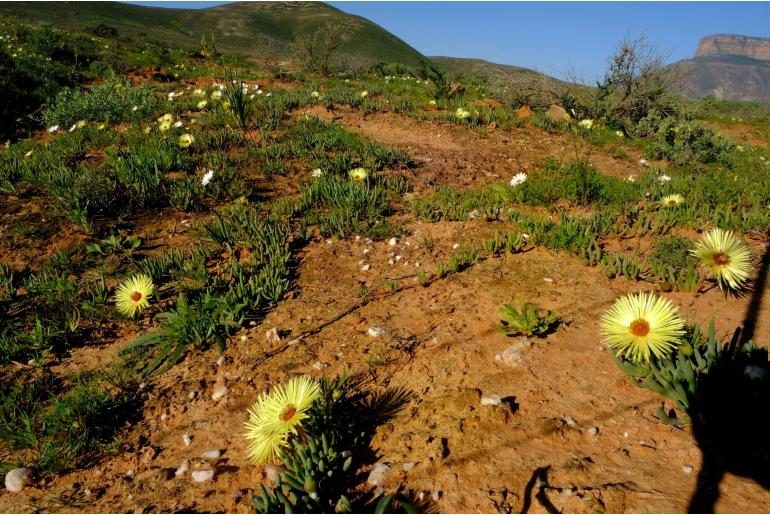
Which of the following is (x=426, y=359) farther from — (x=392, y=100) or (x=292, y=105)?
(x=392, y=100)

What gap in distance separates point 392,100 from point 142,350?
8461 millimetres

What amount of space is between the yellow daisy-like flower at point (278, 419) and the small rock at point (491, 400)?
854 mm

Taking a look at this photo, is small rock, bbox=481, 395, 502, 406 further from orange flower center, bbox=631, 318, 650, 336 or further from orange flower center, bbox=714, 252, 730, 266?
orange flower center, bbox=714, 252, 730, 266

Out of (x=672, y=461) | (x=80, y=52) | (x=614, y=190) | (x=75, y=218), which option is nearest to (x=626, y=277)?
(x=672, y=461)

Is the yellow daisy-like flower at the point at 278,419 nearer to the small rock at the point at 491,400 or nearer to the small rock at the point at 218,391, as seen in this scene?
the small rock at the point at 218,391

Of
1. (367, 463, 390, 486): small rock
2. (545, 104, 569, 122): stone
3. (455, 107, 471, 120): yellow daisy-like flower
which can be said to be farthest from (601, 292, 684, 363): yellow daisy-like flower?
(545, 104, 569, 122): stone

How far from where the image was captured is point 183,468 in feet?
7.04

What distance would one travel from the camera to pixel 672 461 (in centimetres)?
188

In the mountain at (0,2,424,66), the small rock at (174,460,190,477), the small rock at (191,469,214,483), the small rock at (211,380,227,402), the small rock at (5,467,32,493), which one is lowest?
the small rock at (5,467,32,493)

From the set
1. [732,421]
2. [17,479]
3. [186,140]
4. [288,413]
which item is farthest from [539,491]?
[186,140]

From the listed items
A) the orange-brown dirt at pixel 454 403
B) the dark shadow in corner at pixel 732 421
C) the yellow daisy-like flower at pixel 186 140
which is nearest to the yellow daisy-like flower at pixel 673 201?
the orange-brown dirt at pixel 454 403

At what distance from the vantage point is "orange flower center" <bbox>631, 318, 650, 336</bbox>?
7.29ft

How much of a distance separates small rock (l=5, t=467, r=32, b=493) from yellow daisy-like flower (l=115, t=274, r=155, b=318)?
1305 millimetres

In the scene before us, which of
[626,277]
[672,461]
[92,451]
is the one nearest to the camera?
[672,461]
